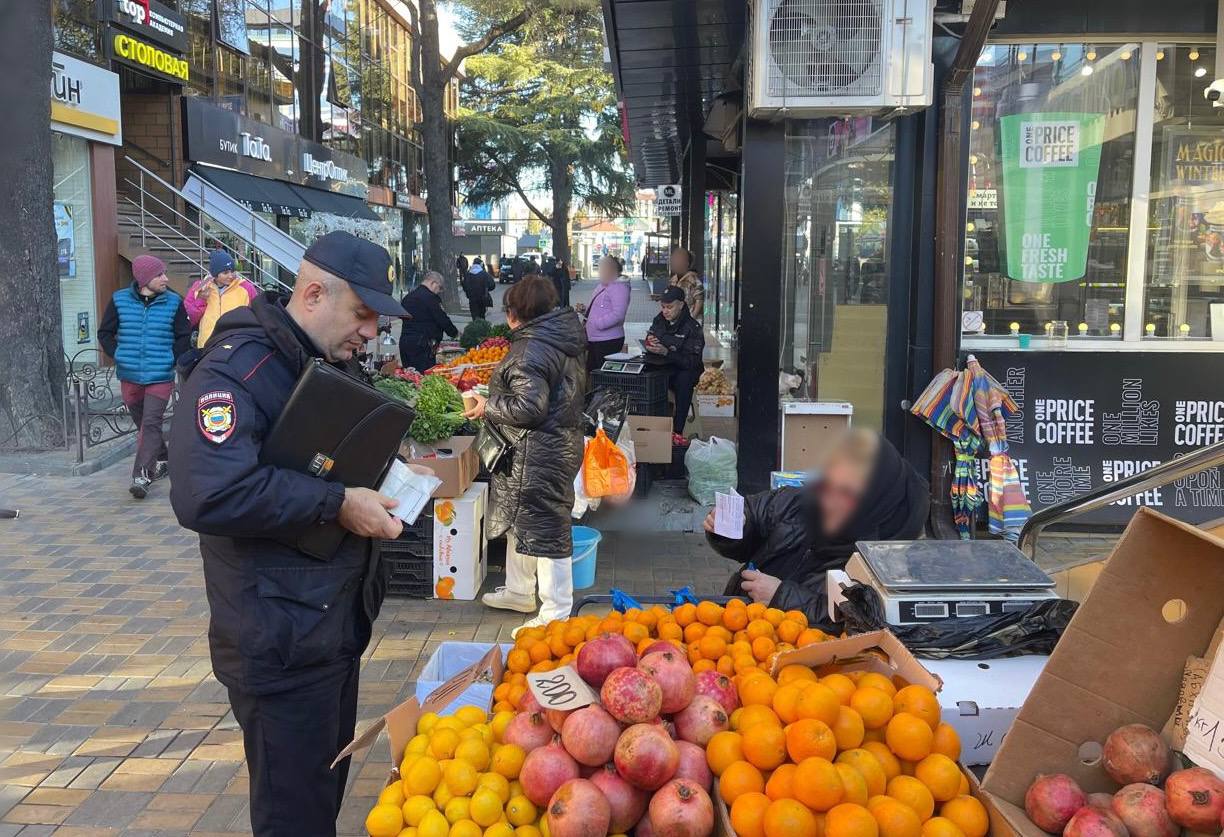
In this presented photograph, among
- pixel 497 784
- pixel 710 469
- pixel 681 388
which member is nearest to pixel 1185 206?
pixel 710 469

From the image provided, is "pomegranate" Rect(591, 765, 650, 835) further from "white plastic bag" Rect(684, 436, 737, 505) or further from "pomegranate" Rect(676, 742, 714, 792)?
"white plastic bag" Rect(684, 436, 737, 505)

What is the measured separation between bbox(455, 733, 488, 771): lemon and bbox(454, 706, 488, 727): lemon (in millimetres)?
192

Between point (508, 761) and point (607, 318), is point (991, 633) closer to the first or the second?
point (508, 761)

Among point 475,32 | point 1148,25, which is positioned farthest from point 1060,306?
point 475,32

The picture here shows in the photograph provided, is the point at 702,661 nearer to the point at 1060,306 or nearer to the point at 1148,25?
the point at 1060,306

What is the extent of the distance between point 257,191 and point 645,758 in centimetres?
2073

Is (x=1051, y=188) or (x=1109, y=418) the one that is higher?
(x=1051, y=188)

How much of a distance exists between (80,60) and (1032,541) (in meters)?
15.0

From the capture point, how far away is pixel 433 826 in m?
2.04

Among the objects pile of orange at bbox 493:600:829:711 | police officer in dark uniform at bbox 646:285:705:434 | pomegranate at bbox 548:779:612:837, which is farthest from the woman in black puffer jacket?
police officer in dark uniform at bbox 646:285:705:434

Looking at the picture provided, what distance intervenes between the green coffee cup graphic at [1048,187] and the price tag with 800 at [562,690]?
243 inches

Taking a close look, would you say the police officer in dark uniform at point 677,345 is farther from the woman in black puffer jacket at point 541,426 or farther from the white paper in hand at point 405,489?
the white paper in hand at point 405,489

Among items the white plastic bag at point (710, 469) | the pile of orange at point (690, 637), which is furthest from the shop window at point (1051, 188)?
the pile of orange at point (690, 637)

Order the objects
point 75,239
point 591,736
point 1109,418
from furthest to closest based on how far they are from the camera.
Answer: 1. point 75,239
2. point 1109,418
3. point 591,736
